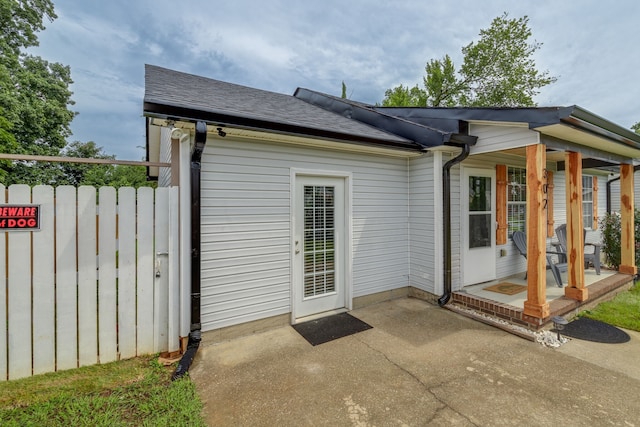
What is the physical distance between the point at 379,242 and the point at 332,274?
984mm

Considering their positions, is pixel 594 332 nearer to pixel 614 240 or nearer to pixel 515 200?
pixel 515 200

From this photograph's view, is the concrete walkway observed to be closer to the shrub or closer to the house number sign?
the house number sign

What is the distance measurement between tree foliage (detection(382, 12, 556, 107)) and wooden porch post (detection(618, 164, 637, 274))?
1251cm

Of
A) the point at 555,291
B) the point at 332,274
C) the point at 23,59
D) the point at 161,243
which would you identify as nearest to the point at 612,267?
the point at 555,291

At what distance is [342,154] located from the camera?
4.07m

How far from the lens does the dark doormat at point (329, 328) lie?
10.9 feet

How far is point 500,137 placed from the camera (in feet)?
12.6

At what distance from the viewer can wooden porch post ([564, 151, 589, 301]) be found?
13.4 feet

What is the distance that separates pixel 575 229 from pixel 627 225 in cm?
258

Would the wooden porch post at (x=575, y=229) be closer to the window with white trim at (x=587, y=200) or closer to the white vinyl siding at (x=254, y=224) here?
the white vinyl siding at (x=254, y=224)

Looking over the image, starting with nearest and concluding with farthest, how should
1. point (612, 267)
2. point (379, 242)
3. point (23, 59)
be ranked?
point (379, 242) < point (612, 267) < point (23, 59)

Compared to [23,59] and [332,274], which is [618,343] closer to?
[332,274]

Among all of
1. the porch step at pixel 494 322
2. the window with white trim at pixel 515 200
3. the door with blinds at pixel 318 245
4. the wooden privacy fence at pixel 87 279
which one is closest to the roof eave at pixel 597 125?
the window with white trim at pixel 515 200

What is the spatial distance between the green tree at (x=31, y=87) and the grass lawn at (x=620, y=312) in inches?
657
